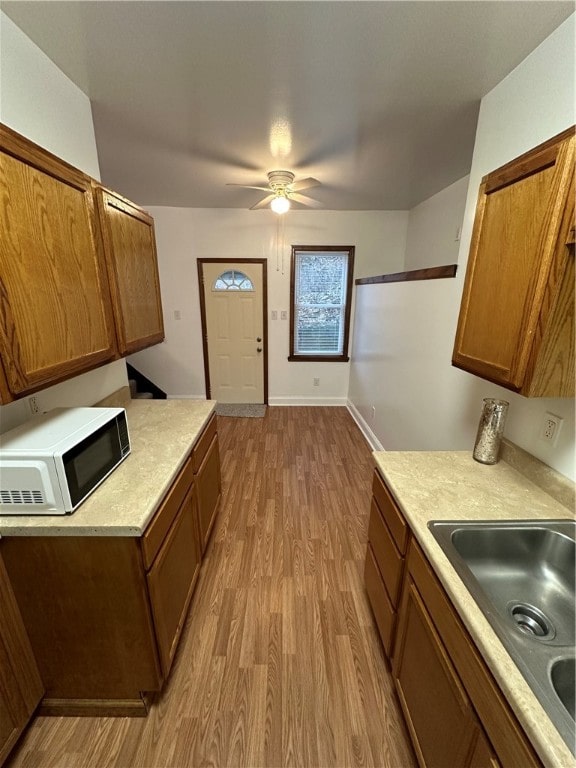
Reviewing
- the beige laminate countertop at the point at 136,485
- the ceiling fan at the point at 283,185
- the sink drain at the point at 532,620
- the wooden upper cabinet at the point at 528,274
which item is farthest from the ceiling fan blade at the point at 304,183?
the sink drain at the point at 532,620

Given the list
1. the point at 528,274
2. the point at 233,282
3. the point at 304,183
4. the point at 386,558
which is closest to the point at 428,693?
the point at 386,558

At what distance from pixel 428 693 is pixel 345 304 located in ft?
13.0

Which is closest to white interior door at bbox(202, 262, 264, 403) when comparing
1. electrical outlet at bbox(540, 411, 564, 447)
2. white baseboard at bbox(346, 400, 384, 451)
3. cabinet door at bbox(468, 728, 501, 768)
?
white baseboard at bbox(346, 400, 384, 451)

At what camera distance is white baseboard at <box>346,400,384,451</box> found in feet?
11.3

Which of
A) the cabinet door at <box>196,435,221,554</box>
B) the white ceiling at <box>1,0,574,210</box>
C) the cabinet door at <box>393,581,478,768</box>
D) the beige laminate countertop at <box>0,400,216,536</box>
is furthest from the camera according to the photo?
the cabinet door at <box>196,435,221,554</box>

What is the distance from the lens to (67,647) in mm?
1210

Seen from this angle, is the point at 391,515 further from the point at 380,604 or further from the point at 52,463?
the point at 52,463

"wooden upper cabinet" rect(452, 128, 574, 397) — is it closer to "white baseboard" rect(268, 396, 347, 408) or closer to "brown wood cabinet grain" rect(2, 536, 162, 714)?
"brown wood cabinet grain" rect(2, 536, 162, 714)

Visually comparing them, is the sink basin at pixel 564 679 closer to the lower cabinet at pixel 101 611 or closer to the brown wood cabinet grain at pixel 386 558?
the brown wood cabinet grain at pixel 386 558

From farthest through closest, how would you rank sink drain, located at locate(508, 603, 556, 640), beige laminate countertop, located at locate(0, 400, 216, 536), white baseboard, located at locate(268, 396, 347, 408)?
white baseboard, located at locate(268, 396, 347, 408) < beige laminate countertop, located at locate(0, 400, 216, 536) < sink drain, located at locate(508, 603, 556, 640)

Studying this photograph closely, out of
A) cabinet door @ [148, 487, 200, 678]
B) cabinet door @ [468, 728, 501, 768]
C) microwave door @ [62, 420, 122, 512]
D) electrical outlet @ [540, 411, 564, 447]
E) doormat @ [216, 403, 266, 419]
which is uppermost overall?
electrical outlet @ [540, 411, 564, 447]

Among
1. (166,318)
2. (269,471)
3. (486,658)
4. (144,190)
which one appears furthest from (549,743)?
(166,318)

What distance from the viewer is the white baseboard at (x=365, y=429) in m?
3.45

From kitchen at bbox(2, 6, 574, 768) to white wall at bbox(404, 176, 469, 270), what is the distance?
2cm
